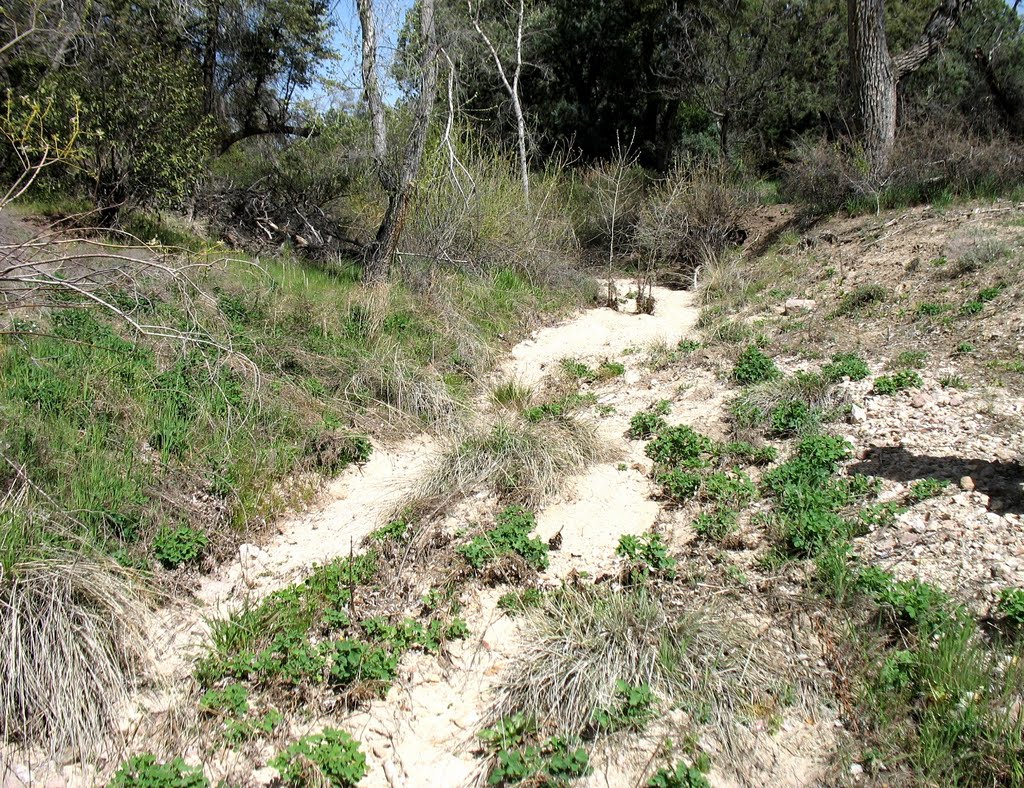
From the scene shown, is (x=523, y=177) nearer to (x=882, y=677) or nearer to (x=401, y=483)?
(x=401, y=483)

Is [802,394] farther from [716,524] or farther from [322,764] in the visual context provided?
[322,764]

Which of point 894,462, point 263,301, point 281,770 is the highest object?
point 263,301

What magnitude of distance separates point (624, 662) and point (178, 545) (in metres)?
2.71

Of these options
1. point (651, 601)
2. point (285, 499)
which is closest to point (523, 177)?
point (285, 499)

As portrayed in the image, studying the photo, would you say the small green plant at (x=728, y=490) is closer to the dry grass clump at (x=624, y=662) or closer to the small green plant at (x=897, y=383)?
the dry grass clump at (x=624, y=662)

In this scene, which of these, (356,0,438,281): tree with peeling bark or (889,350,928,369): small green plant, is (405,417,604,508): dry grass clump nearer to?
(889,350,928,369): small green plant

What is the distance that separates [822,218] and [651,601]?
9686mm

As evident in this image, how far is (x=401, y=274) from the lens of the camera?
362 inches

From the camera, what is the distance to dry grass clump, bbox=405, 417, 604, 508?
4918 millimetres

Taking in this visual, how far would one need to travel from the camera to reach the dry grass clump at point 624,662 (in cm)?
318

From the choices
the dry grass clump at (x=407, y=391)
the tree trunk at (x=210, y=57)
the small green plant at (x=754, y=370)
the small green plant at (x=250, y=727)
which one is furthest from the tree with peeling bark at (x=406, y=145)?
the small green plant at (x=250, y=727)

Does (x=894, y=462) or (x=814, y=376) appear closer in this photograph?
(x=894, y=462)

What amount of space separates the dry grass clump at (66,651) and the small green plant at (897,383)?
517 centimetres

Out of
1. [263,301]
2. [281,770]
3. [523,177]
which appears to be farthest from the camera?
[523,177]
